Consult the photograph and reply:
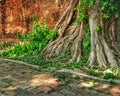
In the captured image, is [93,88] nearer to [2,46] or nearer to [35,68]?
[35,68]

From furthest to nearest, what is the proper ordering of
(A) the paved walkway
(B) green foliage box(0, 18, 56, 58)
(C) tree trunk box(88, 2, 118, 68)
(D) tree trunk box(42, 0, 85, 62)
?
(B) green foliage box(0, 18, 56, 58) < (D) tree trunk box(42, 0, 85, 62) < (C) tree trunk box(88, 2, 118, 68) < (A) the paved walkway

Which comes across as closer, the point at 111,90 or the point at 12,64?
the point at 111,90

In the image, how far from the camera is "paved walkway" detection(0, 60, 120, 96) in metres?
5.73

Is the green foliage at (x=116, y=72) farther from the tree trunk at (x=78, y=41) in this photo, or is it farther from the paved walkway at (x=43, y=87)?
the paved walkway at (x=43, y=87)

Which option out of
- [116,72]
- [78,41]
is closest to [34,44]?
[78,41]

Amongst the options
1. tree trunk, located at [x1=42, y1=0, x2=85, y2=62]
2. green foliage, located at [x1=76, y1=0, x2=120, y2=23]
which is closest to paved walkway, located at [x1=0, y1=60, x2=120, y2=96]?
tree trunk, located at [x1=42, y1=0, x2=85, y2=62]

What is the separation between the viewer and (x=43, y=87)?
238 inches

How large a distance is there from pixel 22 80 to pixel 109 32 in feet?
10.7

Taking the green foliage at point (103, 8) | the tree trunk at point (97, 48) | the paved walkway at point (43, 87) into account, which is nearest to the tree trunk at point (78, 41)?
the tree trunk at point (97, 48)

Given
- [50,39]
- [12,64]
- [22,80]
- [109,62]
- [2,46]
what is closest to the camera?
[22,80]

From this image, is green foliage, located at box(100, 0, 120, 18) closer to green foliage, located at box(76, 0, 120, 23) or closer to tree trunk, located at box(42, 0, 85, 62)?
green foliage, located at box(76, 0, 120, 23)

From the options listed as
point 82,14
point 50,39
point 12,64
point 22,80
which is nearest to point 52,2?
point 50,39

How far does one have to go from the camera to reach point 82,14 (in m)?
8.49

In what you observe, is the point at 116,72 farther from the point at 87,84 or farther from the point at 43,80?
the point at 43,80
